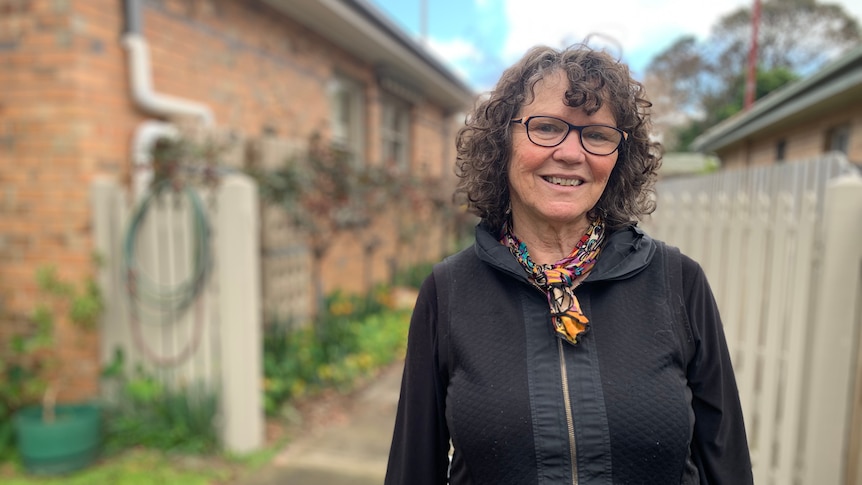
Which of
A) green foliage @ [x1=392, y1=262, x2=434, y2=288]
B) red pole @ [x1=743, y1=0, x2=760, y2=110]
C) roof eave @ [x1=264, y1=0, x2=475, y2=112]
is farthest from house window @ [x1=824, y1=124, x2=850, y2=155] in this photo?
green foliage @ [x1=392, y1=262, x2=434, y2=288]

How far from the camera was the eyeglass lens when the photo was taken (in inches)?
51.5

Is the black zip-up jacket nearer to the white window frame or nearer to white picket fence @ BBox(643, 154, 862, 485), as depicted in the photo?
white picket fence @ BBox(643, 154, 862, 485)

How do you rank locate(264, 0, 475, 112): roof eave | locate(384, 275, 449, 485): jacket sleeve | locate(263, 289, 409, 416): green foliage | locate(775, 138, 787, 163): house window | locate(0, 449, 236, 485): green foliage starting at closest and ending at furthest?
1. locate(384, 275, 449, 485): jacket sleeve
2. locate(0, 449, 236, 485): green foliage
3. locate(263, 289, 409, 416): green foliage
4. locate(264, 0, 475, 112): roof eave
5. locate(775, 138, 787, 163): house window

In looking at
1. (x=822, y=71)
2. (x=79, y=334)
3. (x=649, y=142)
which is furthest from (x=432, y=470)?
(x=822, y=71)

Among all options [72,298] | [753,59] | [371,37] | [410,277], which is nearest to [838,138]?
[753,59]

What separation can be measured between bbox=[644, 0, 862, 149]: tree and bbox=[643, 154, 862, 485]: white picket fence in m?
0.80

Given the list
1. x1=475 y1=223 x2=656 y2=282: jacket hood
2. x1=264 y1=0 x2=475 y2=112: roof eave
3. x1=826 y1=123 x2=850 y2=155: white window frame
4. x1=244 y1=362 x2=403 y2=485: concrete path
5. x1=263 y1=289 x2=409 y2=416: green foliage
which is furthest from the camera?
x1=826 y1=123 x2=850 y2=155: white window frame

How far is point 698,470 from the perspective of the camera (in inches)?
52.9

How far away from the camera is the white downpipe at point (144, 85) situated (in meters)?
3.58

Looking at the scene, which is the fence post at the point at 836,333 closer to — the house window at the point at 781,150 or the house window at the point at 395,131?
the house window at the point at 781,150

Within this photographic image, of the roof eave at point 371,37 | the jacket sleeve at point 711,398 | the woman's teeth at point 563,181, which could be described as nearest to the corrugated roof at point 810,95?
the roof eave at point 371,37

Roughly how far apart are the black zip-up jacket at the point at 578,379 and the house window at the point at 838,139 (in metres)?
5.96

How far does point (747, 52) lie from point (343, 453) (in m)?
3.98

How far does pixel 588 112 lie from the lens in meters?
1.30
